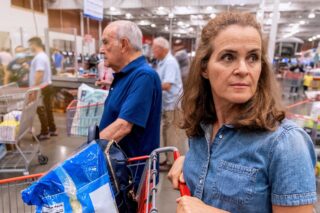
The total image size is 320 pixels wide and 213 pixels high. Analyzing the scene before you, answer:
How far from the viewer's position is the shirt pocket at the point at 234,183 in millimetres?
801

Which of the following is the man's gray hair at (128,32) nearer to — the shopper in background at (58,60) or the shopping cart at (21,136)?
the shopping cart at (21,136)

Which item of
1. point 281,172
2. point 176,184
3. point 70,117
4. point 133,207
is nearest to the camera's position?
point 281,172

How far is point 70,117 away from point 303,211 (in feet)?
8.33

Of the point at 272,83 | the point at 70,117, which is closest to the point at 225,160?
the point at 272,83

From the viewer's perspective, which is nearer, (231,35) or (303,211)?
(303,211)

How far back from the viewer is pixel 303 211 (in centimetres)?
74

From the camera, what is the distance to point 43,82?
5.04 metres

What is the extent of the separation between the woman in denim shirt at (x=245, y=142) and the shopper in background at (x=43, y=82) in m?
4.42

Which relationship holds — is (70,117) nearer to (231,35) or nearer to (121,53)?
(121,53)

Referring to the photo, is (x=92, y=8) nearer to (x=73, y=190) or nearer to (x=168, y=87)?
(x=168, y=87)

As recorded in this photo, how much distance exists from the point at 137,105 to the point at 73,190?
83cm


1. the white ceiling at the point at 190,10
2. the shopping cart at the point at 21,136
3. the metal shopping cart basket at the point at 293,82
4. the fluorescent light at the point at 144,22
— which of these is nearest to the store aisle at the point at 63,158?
the shopping cart at the point at 21,136

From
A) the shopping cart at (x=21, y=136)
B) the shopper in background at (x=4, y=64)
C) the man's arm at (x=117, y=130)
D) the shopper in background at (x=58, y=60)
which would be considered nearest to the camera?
the man's arm at (x=117, y=130)

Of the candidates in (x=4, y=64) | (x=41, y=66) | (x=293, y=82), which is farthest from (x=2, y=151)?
(x=293, y=82)
